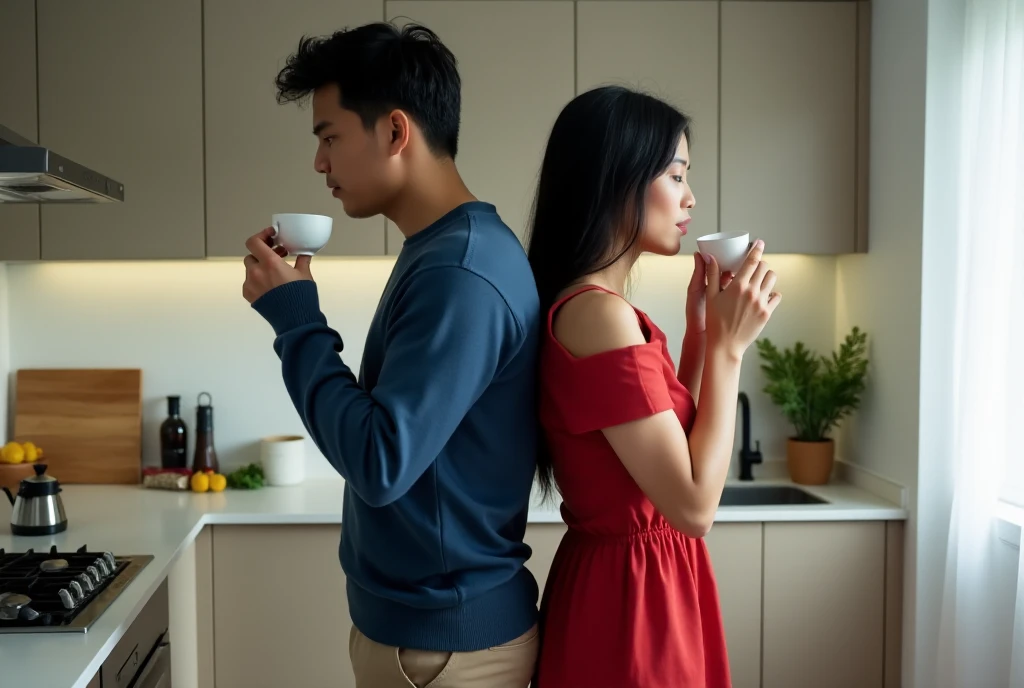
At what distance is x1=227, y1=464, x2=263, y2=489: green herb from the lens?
2959 mm

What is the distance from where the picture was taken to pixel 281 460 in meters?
3.02

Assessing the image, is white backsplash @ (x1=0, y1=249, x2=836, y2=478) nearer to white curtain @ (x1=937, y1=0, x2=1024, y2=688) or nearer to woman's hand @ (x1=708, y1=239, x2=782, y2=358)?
white curtain @ (x1=937, y1=0, x2=1024, y2=688)

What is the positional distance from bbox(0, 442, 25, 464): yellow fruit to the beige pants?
2.00 m

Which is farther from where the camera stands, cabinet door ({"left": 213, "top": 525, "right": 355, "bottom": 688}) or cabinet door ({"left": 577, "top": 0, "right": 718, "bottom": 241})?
cabinet door ({"left": 577, "top": 0, "right": 718, "bottom": 241})

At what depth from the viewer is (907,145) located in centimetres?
265

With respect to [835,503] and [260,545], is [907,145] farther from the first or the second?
[260,545]

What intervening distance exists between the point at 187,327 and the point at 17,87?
0.87m

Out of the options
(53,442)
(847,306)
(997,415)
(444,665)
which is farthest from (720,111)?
(53,442)

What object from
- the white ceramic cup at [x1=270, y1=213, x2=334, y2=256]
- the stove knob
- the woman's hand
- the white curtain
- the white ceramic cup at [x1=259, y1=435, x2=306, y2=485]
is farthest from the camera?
the white ceramic cup at [x1=259, y1=435, x2=306, y2=485]

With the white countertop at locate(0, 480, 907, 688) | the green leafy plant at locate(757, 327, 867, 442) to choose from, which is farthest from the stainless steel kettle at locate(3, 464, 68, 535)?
the green leafy plant at locate(757, 327, 867, 442)

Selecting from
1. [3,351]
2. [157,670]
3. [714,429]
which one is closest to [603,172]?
[714,429]

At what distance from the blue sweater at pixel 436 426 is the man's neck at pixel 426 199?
35mm

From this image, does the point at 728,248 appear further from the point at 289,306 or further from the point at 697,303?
the point at 289,306

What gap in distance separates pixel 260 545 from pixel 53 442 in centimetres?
93
